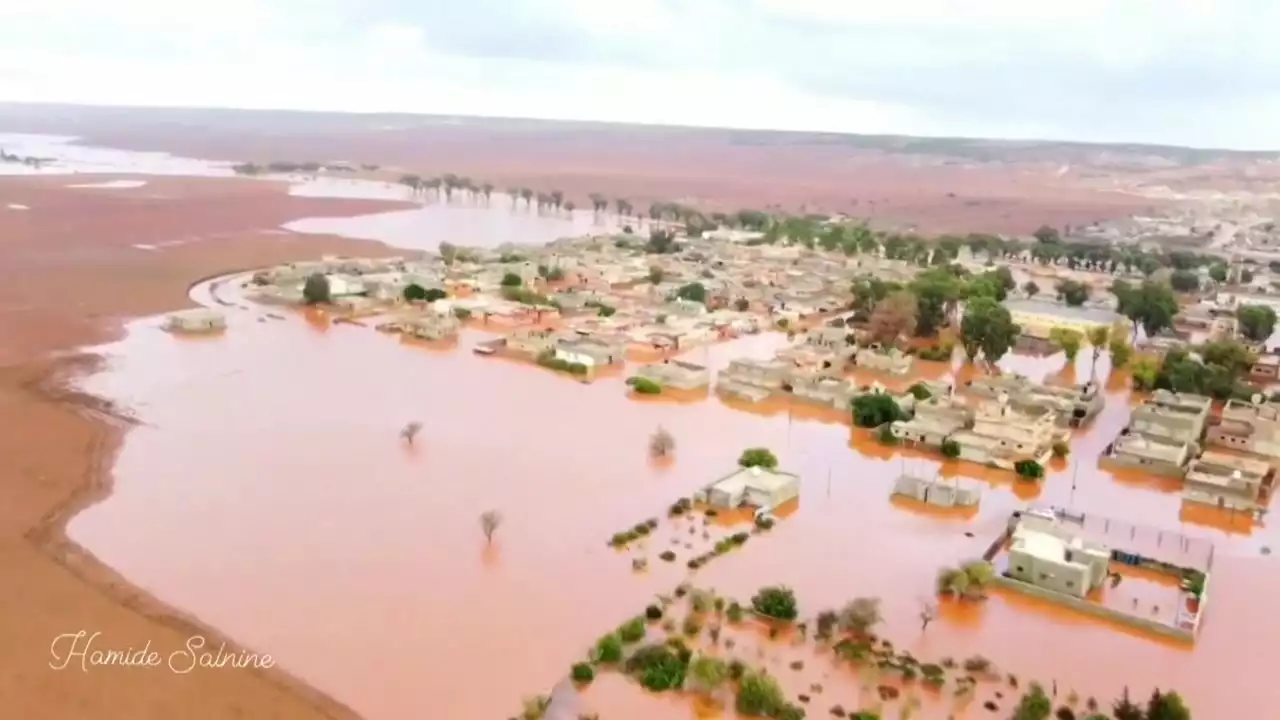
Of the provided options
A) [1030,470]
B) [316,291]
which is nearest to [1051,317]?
[1030,470]

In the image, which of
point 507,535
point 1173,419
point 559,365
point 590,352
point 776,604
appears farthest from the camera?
point 590,352

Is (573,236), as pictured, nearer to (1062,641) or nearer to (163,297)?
(163,297)

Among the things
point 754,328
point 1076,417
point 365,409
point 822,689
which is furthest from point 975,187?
point 822,689

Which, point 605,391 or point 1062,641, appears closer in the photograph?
point 1062,641

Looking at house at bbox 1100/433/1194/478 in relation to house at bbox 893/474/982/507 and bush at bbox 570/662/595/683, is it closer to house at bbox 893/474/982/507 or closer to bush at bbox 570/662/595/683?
house at bbox 893/474/982/507

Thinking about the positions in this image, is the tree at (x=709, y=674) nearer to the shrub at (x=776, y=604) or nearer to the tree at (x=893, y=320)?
the shrub at (x=776, y=604)

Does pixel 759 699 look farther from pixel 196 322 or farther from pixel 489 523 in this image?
pixel 196 322
